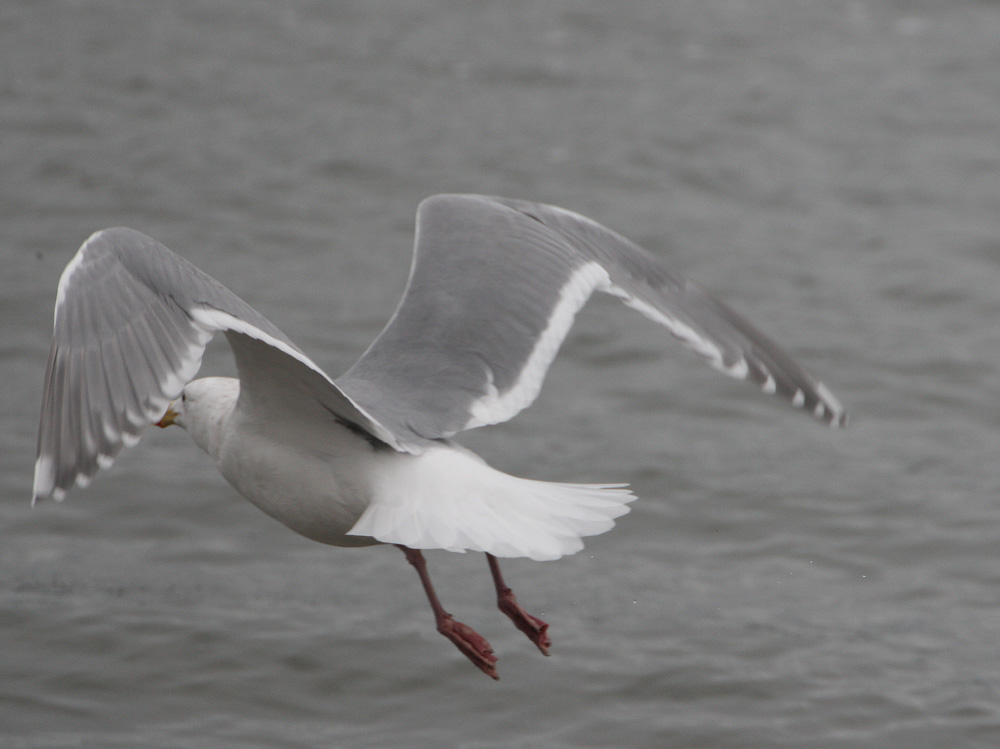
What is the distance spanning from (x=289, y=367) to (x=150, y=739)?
5.18 feet

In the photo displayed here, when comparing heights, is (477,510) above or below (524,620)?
above

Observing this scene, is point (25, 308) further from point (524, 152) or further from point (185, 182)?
point (524, 152)

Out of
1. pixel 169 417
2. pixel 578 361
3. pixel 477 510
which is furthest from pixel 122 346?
pixel 578 361

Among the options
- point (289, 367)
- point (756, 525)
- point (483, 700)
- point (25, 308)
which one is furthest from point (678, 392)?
point (289, 367)

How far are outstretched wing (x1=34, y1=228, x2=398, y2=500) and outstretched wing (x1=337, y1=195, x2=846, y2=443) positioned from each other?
40 centimetres

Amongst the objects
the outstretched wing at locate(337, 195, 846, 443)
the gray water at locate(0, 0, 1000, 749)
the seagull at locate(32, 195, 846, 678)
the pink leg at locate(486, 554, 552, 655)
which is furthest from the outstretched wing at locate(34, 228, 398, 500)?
the gray water at locate(0, 0, 1000, 749)

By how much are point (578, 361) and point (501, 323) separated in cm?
332

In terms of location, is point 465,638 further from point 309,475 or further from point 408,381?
point 408,381

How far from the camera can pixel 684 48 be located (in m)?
10.7

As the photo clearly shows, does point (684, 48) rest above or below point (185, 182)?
above

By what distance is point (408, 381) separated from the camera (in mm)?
4109

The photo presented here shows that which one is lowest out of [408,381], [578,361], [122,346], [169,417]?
[578,361]

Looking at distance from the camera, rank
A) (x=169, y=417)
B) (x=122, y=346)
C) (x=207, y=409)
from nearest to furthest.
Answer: (x=122, y=346)
(x=207, y=409)
(x=169, y=417)

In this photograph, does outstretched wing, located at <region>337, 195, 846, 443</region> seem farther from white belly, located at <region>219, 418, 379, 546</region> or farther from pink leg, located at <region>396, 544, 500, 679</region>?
pink leg, located at <region>396, 544, 500, 679</region>
